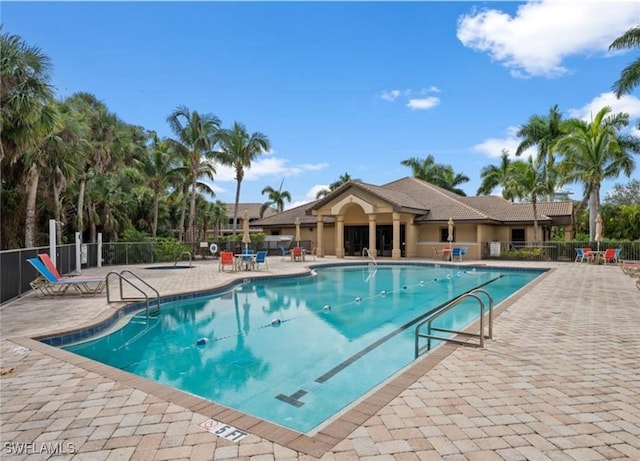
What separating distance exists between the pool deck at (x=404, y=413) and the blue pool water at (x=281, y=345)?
1053 mm

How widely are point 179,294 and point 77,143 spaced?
35.9 feet

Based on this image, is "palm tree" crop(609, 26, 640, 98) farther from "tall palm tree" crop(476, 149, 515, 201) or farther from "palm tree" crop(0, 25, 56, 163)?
"palm tree" crop(0, 25, 56, 163)

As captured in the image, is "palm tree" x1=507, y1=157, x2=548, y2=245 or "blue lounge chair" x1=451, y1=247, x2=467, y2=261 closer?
"blue lounge chair" x1=451, y1=247, x2=467, y2=261

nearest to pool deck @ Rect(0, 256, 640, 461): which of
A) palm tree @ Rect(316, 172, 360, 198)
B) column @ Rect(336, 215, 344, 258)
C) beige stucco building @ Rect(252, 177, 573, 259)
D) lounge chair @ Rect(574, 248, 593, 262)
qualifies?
lounge chair @ Rect(574, 248, 593, 262)

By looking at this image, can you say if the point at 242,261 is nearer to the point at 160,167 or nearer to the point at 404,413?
the point at 160,167

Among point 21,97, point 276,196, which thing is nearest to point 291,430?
point 21,97

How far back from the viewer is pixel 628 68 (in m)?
17.8

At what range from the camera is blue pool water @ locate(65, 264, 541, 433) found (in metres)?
5.67

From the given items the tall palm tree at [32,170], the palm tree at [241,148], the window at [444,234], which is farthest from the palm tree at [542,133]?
the tall palm tree at [32,170]

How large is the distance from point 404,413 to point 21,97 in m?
13.0

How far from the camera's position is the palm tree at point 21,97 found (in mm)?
11398

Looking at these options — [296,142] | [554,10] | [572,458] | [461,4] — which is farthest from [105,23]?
[296,142]

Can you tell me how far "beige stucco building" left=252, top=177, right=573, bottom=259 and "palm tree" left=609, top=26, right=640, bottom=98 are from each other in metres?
10.5

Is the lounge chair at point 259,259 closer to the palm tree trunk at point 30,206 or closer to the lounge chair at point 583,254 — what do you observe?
the palm tree trunk at point 30,206
